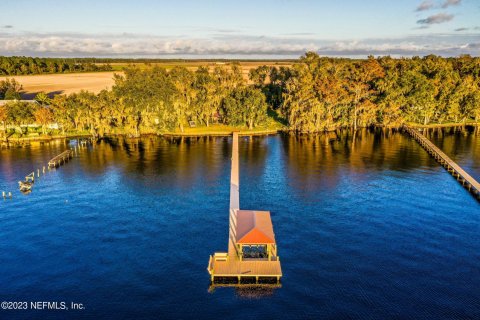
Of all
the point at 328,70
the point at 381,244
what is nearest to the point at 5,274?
the point at 381,244

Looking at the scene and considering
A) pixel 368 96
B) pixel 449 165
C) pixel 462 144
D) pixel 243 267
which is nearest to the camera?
pixel 243 267

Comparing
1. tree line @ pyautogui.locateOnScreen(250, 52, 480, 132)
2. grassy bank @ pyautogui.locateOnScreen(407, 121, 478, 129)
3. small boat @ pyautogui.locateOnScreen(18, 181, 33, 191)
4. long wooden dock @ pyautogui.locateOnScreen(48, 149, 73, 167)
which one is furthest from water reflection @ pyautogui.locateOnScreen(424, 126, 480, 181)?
long wooden dock @ pyautogui.locateOnScreen(48, 149, 73, 167)

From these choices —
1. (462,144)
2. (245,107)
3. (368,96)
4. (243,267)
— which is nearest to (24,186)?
(243,267)

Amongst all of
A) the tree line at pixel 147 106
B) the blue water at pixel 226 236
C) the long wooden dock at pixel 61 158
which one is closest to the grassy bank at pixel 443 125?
the blue water at pixel 226 236

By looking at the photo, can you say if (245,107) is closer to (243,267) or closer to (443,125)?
(443,125)

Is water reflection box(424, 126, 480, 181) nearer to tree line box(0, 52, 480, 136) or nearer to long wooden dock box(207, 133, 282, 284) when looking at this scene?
tree line box(0, 52, 480, 136)

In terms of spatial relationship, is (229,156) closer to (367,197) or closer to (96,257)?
(367,197)
